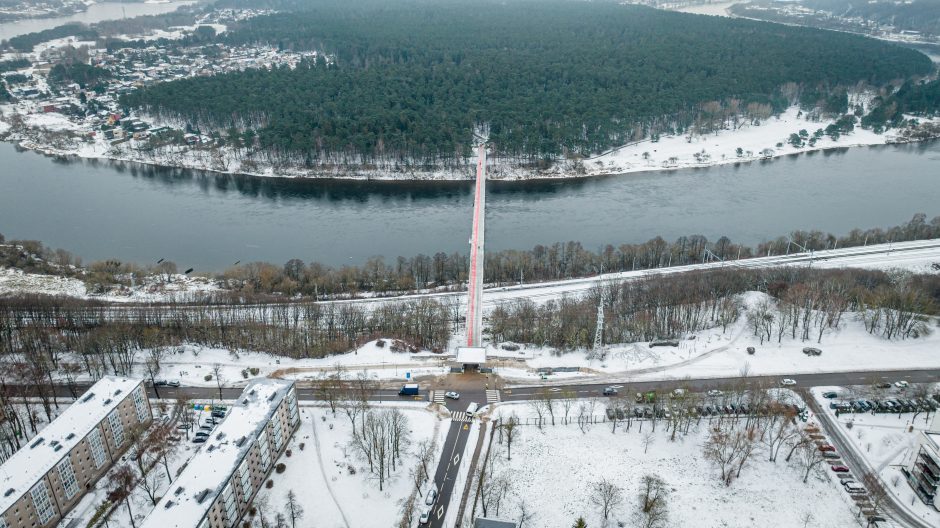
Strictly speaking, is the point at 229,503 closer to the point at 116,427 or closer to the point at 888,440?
the point at 116,427

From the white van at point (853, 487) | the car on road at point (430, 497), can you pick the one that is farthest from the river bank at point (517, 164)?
the white van at point (853, 487)

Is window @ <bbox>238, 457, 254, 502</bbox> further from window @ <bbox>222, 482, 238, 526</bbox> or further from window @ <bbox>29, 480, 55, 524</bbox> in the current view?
window @ <bbox>29, 480, 55, 524</bbox>

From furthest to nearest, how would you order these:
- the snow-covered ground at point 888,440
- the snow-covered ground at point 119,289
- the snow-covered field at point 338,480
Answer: the snow-covered ground at point 119,289 → the snow-covered ground at point 888,440 → the snow-covered field at point 338,480

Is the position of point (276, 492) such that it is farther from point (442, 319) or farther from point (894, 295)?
point (894, 295)

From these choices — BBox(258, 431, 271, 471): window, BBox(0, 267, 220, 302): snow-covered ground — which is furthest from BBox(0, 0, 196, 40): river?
BBox(258, 431, 271, 471): window

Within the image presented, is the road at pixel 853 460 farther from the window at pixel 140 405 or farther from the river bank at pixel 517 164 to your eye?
the river bank at pixel 517 164

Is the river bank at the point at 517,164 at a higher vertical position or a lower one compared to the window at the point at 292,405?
higher

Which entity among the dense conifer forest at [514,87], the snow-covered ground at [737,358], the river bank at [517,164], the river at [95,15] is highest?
the river at [95,15]
